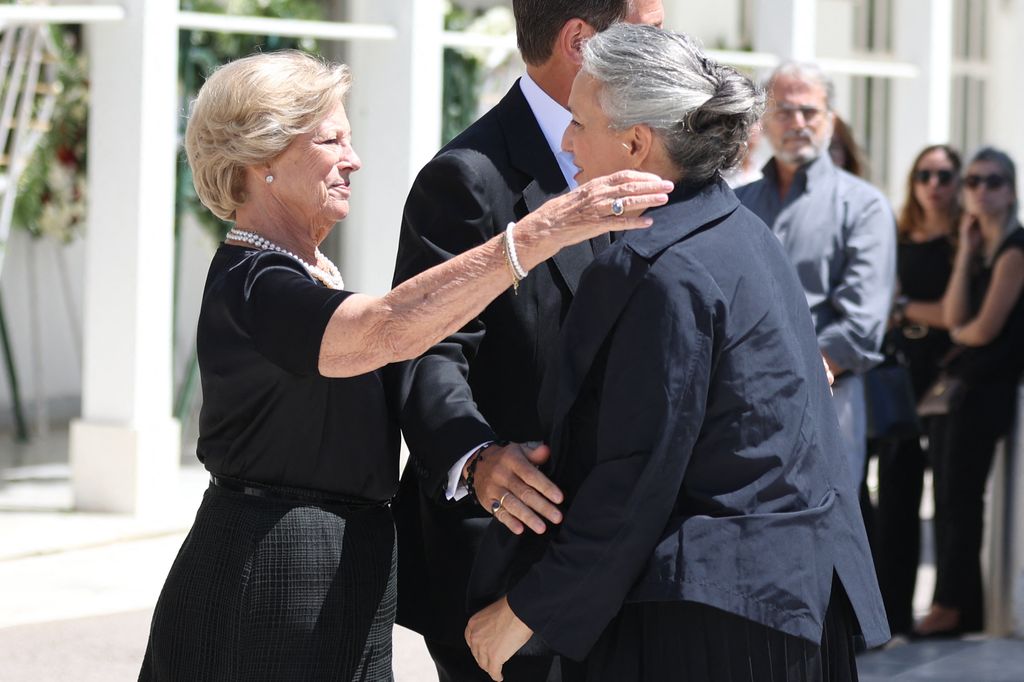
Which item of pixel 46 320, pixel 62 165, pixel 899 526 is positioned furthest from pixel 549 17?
pixel 46 320

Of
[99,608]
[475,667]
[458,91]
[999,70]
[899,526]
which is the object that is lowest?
[99,608]

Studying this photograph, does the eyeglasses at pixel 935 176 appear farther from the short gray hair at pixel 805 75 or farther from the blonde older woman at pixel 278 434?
the blonde older woman at pixel 278 434

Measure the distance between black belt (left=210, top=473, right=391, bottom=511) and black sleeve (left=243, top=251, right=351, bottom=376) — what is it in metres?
0.25

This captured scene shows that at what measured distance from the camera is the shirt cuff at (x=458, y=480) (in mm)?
2836

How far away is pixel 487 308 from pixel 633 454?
2.17 ft

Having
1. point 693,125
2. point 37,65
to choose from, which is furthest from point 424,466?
point 37,65

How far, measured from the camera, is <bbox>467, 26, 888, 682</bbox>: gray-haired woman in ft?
8.07

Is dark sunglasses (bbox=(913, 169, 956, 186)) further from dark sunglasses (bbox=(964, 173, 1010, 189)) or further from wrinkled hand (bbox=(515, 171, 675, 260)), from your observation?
wrinkled hand (bbox=(515, 171, 675, 260))

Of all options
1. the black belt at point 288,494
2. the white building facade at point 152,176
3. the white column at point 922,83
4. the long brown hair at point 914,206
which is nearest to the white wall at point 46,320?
the white building facade at point 152,176

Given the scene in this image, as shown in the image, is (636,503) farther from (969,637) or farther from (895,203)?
(895,203)

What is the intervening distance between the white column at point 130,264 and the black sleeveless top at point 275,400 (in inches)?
166

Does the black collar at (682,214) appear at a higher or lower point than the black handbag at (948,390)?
higher

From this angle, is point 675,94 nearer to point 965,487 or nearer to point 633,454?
point 633,454

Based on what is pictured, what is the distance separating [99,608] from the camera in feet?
19.2
